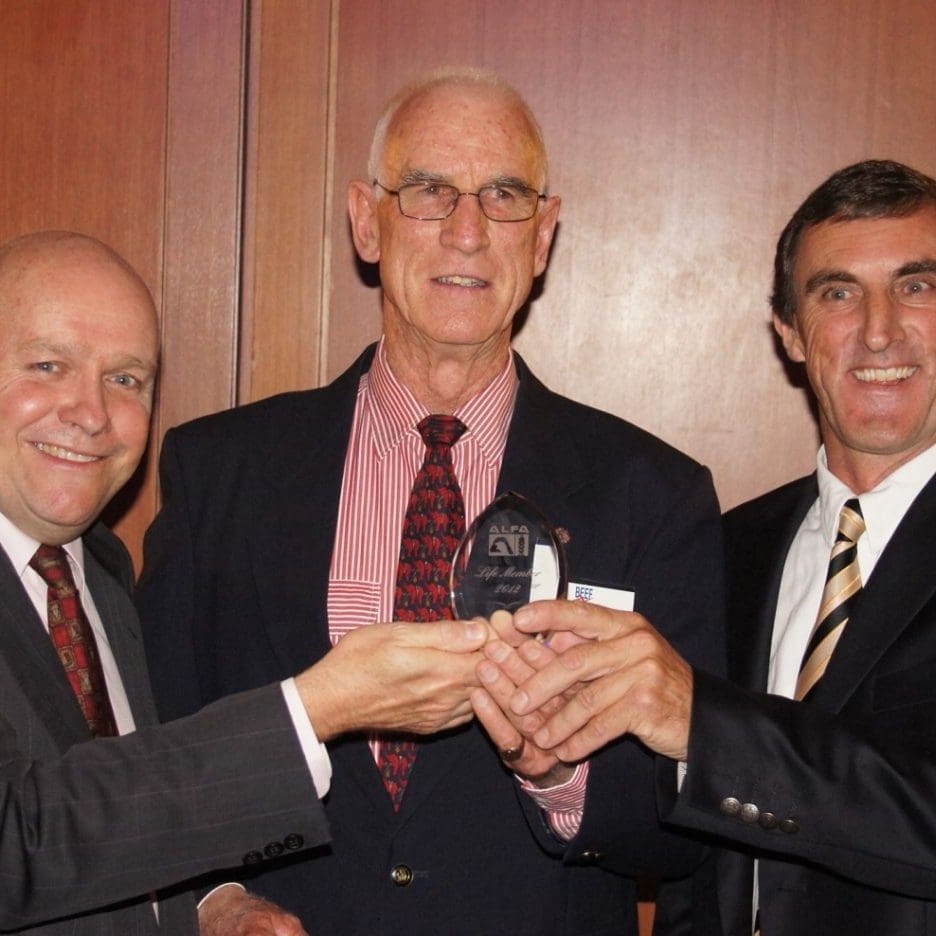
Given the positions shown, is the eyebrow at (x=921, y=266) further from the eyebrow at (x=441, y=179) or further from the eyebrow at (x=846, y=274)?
the eyebrow at (x=441, y=179)

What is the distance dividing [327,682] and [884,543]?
45.4 inches

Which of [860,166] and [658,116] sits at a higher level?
[658,116]

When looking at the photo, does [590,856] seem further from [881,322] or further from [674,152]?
[674,152]

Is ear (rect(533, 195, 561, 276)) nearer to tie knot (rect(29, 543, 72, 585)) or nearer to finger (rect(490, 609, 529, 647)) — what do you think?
finger (rect(490, 609, 529, 647))

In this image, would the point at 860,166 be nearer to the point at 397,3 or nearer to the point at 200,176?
the point at 397,3

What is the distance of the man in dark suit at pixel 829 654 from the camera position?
6.67ft

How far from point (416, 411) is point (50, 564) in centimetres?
71

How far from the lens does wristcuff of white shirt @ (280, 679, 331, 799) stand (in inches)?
71.6

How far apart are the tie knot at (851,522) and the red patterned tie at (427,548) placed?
0.74 metres

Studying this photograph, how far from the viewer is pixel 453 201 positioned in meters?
2.38

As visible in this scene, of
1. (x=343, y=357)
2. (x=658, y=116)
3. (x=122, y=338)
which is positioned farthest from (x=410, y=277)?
(x=658, y=116)

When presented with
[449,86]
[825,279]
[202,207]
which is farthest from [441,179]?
[202,207]

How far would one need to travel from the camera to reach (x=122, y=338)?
208 cm

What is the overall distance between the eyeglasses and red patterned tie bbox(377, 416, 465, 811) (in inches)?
15.4
